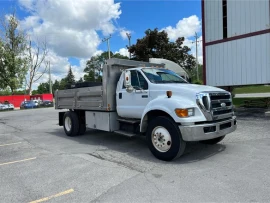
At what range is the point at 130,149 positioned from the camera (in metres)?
6.86

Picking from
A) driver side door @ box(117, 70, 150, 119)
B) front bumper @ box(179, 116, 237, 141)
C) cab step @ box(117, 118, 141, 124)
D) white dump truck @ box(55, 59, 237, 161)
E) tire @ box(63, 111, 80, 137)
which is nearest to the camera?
front bumper @ box(179, 116, 237, 141)

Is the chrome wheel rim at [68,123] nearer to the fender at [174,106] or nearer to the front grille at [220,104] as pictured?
the fender at [174,106]

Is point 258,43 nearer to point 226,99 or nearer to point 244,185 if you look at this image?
point 226,99

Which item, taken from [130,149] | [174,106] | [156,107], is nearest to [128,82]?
[156,107]

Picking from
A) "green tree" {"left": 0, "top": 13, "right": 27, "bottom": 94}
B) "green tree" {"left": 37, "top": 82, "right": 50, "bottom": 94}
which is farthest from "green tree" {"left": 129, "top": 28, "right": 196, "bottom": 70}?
"green tree" {"left": 37, "top": 82, "right": 50, "bottom": 94}

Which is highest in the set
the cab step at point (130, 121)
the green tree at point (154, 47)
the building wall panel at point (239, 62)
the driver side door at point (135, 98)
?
the green tree at point (154, 47)

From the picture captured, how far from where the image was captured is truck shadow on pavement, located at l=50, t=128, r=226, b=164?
5844 millimetres

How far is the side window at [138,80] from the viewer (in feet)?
21.0

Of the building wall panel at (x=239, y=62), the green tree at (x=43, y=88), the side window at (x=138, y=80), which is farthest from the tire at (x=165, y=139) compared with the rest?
the green tree at (x=43, y=88)

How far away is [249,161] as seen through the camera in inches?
209

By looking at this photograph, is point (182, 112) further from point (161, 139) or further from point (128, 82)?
point (128, 82)

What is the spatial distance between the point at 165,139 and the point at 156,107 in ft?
2.53

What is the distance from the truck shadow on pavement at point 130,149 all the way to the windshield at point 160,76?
191cm

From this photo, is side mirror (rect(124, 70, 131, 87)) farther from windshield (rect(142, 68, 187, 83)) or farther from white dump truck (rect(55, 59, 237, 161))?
windshield (rect(142, 68, 187, 83))
